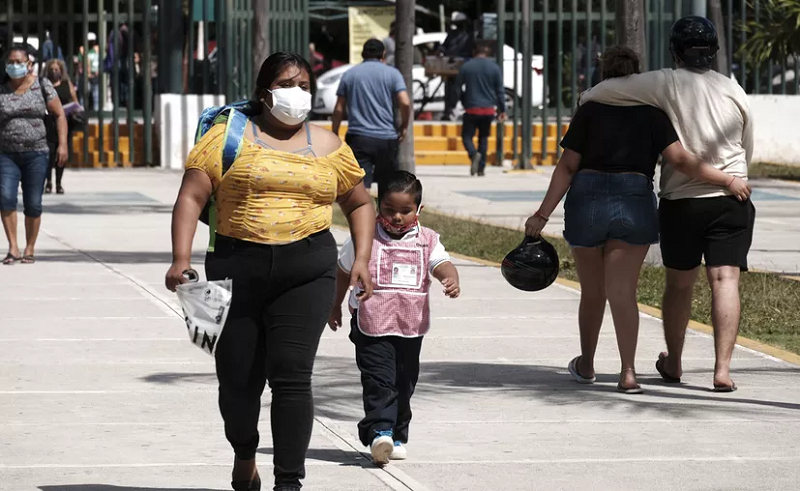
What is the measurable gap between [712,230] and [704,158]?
1.12 ft

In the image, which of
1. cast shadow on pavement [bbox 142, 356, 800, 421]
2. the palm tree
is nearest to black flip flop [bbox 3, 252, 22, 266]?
cast shadow on pavement [bbox 142, 356, 800, 421]

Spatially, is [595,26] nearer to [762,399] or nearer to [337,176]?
[762,399]

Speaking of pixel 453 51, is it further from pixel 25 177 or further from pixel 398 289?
pixel 398 289

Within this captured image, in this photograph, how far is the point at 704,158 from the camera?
7914mm

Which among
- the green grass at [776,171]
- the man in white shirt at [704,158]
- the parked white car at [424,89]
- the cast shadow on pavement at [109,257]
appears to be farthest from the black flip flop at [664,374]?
the parked white car at [424,89]

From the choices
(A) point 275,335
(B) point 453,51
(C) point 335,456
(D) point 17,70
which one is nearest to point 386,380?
(C) point 335,456

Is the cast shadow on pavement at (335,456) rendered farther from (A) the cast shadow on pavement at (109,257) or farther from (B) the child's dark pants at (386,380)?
(A) the cast shadow on pavement at (109,257)

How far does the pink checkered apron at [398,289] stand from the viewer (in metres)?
6.46

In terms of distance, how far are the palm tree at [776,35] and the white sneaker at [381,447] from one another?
1901 centimetres

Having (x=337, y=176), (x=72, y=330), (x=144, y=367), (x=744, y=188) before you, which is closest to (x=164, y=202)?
(x=72, y=330)

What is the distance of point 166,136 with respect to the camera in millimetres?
26219

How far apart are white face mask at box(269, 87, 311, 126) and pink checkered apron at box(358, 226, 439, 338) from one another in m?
1.02

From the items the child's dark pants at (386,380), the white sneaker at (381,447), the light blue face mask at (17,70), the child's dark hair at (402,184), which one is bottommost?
the white sneaker at (381,447)

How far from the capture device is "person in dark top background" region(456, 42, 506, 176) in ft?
77.9
